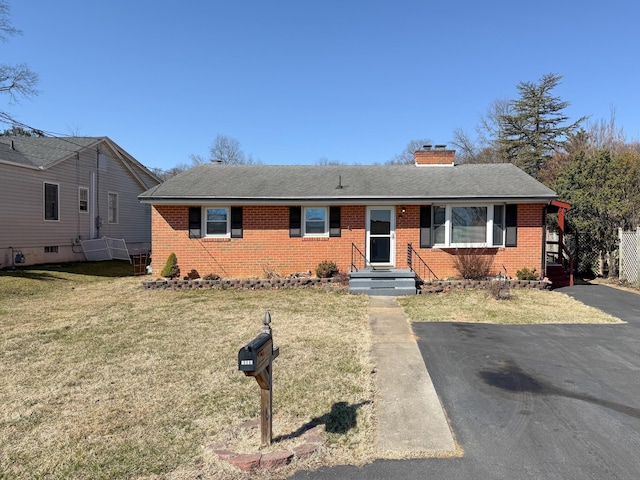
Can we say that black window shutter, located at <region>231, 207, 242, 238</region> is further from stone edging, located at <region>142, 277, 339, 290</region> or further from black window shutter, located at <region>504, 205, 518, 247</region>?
black window shutter, located at <region>504, 205, 518, 247</region>

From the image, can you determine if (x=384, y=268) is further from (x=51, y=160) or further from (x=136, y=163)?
(x=136, y=163)

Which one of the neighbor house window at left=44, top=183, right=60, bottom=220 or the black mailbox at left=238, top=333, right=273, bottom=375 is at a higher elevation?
the neighbor house window at left=44, top=183, right=60, bottom=220

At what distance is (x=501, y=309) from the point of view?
8609mm

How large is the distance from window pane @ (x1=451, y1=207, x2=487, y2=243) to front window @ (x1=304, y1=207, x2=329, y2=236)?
13.4 ft

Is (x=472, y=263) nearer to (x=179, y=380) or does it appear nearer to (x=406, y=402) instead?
(x=406, y=402)

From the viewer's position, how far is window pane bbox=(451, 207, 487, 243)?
1191 cm

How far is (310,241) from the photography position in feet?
40.2

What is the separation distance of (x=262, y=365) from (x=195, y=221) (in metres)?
10.0

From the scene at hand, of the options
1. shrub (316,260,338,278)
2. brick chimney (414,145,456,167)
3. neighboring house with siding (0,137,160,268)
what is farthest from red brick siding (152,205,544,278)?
neighboring house with siding (0,137,160,268)

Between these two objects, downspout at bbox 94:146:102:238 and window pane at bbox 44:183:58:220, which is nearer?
window pane at bbox 44:183:58:220

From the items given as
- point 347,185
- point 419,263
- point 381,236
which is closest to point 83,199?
point 347,185

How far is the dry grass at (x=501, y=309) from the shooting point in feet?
25.5

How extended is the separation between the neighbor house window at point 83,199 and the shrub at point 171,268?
28.0 ft

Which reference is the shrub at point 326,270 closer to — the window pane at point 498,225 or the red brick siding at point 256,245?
Answer: the red brick siding at point 256,245
